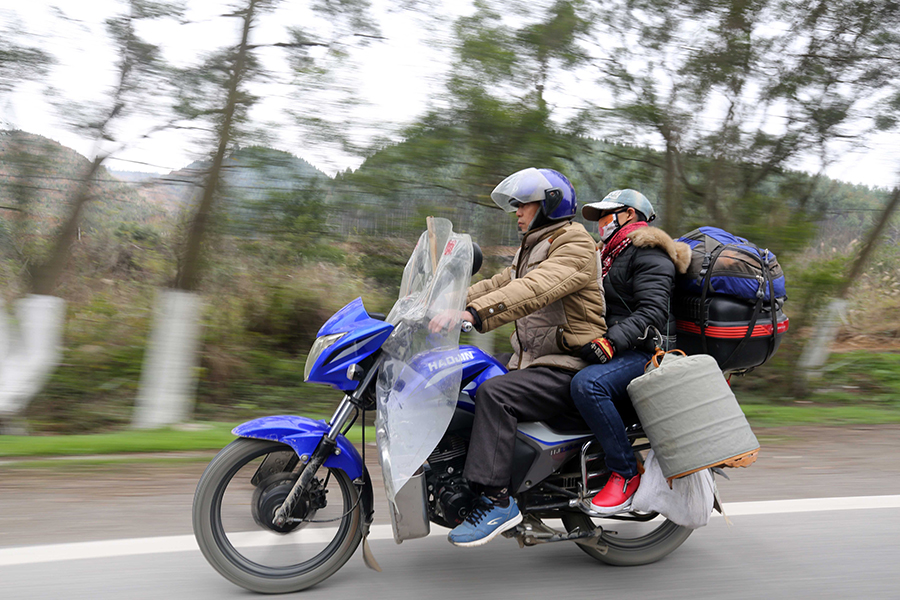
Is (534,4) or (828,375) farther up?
(534,4)

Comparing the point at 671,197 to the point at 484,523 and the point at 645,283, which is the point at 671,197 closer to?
the point at 645,283

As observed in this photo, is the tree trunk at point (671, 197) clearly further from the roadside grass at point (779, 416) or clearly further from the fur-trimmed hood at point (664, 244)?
the fur-trimmed hood at point (664, 244)

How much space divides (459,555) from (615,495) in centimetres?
85

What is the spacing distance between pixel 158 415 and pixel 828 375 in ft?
26.0

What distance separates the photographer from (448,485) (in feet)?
9.93

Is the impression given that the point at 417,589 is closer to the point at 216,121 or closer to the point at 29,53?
the point at 216,121

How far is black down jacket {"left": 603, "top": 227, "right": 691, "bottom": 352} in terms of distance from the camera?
123 inches

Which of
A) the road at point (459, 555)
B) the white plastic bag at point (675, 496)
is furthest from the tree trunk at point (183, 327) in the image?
the white plastic bag at point (675, 496)

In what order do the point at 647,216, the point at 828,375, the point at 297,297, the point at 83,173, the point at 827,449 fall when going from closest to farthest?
the point at 647,216
the point at 827,449
the point at 83,173
the point at 297,297
the point at 828,375

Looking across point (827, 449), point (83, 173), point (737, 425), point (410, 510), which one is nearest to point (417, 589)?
point (410, 510)

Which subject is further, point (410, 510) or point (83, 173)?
point (83, 173)

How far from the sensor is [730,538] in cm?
370

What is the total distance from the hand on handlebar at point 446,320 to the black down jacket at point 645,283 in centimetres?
70

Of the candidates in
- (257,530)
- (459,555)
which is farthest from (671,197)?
(257,530)
